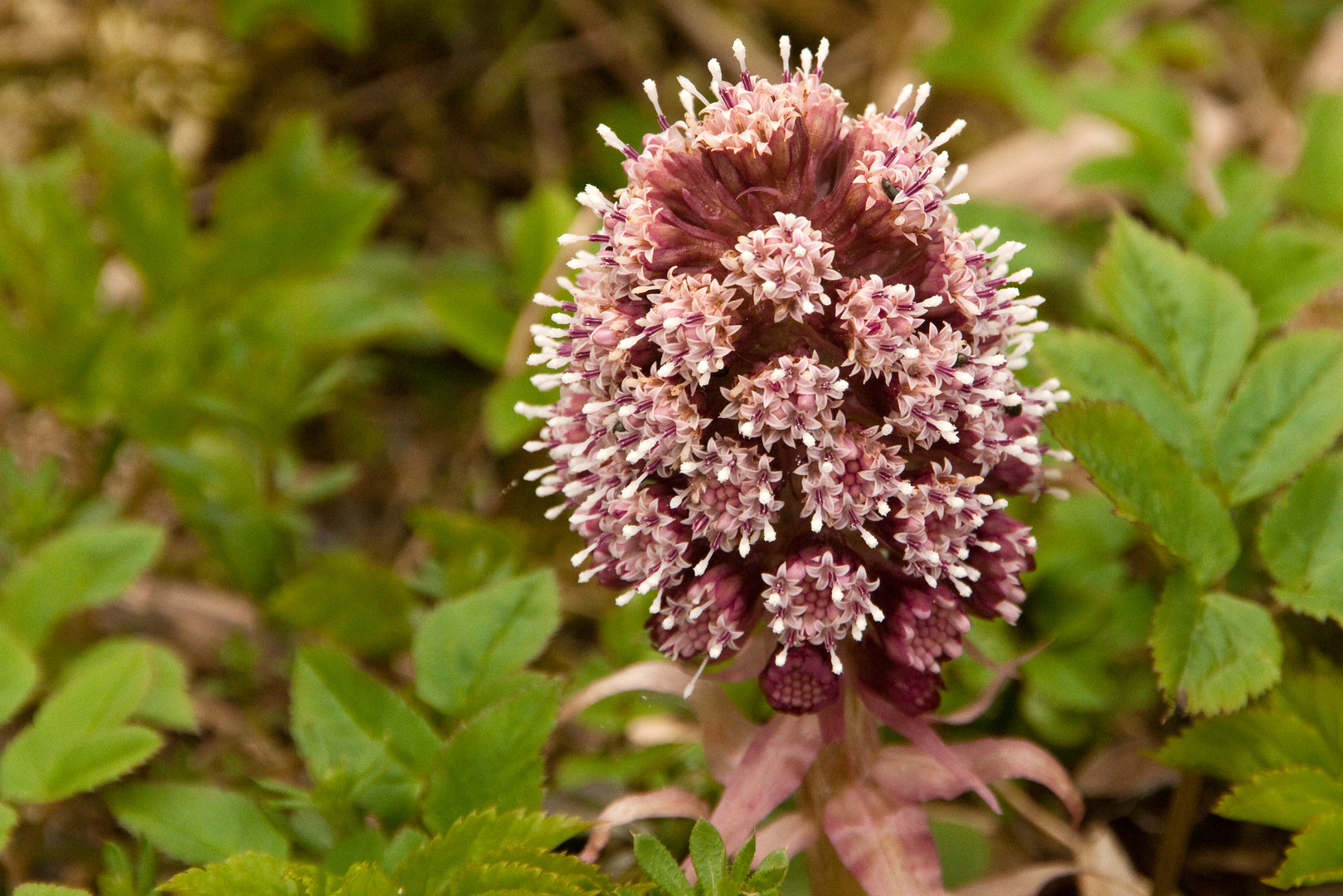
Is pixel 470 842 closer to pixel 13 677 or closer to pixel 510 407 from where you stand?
pixel 13 677

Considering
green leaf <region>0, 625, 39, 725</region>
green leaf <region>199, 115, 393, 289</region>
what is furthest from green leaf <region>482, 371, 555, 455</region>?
green leaf <region>0, 625, 39, 725</region>

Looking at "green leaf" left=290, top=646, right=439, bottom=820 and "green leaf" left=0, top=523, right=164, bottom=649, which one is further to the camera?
"green leaf" left=0, top=523, right=164, bottom=649

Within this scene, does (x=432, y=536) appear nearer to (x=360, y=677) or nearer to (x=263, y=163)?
(x=360, y=677)

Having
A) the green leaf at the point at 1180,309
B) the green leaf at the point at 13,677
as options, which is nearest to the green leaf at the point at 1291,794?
the green leaf at the point at 1180,309

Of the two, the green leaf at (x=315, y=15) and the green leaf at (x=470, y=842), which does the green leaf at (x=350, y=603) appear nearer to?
the green leaf at (x=470, y=842)

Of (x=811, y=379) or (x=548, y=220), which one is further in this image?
(x=548, y=220)

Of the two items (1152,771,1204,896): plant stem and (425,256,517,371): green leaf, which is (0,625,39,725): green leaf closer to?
(425,256,517,371): green leaf

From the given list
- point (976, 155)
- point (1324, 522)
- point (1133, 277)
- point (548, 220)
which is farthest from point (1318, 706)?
point (976, 155)
